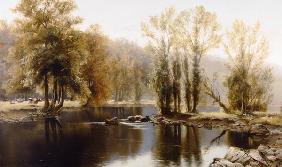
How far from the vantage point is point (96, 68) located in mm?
85438

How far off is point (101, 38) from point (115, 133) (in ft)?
144

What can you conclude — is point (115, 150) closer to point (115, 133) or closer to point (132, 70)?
point (115, 133)

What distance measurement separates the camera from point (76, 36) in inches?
2709

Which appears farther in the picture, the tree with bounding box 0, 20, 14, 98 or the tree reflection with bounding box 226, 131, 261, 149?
the tree with bounding box 0, 20, 14, 98

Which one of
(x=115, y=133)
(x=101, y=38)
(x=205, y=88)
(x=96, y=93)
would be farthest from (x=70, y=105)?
(x=115, y=133)

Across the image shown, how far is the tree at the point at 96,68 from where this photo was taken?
8381 cm

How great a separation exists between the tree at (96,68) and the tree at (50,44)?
48.0ft

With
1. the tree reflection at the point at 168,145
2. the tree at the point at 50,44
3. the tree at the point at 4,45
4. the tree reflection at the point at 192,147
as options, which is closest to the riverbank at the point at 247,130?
the tree reflection at the point at 192,147

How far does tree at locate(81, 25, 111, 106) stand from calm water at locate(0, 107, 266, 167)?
30138 mm

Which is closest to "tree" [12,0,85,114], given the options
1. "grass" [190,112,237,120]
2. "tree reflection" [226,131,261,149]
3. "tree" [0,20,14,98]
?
"grass" [190,112,237,120]

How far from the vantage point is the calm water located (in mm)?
30172

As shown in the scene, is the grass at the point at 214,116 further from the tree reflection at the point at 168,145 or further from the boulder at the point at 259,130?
the boulder at the point at 259,130

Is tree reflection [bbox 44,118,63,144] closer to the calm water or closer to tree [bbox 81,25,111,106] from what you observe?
the calm water

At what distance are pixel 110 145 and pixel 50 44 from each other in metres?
33.3
